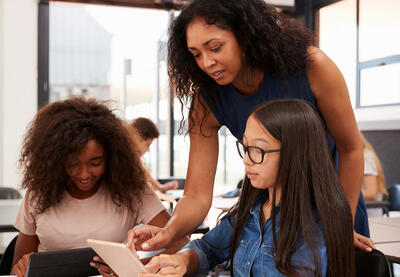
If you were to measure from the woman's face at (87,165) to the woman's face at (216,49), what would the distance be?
2.37ft

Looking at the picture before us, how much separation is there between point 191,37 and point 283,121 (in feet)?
1.31

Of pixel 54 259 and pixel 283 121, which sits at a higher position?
pixel 283 121

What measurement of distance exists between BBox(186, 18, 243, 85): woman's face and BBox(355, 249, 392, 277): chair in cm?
64

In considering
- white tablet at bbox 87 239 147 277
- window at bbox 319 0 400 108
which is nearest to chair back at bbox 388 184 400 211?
window at bbox 319 0 400 108

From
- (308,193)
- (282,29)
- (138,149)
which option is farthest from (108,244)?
(138,149)

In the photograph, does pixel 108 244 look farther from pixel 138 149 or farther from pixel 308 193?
pixel 138 149

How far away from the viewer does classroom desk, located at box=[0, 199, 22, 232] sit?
271 cm

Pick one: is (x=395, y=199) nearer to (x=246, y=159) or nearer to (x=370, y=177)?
(x=370, y=177)

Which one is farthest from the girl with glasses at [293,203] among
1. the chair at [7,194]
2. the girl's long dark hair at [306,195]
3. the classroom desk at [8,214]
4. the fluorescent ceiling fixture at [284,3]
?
the fluorescent ceiling fixture at [284,3]

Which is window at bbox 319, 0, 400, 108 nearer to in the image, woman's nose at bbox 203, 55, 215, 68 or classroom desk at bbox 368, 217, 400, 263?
classroom desk at bbox 368, 217, 400, 263

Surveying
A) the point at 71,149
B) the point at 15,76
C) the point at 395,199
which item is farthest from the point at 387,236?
the point at 15,76

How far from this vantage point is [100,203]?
6.59 ft

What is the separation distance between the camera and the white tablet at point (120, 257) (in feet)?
3.63

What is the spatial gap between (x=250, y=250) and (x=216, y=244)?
0.62ft
